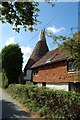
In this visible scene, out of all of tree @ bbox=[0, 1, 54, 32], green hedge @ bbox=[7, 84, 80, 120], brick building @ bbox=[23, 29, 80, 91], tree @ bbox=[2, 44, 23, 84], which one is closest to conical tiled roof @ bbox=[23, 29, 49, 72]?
tree @ bbox=[2, 44, 23, 84]

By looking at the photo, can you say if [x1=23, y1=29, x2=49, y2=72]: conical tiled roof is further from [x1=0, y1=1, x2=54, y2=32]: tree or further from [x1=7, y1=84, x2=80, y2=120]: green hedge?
[x1=0, y1=1, x2=54, y2=32]: tree

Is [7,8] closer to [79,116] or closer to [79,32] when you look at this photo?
[79,32]

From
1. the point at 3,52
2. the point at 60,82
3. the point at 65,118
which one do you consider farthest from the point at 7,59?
the point at 65,118

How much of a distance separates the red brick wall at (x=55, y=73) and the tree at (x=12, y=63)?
23.0 ft

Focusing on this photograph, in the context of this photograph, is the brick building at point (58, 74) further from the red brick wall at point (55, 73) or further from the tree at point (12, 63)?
the tree at point (12, 63)

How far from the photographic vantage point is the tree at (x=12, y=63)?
133ft

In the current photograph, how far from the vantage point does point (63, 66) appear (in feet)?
87.2

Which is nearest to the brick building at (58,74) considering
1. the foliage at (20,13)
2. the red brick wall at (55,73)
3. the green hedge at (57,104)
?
the red brick wall at (55,73)

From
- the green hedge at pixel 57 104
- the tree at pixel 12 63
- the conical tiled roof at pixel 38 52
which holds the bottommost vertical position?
the green hedge at pixel 57 104

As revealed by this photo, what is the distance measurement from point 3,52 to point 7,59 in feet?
4.98

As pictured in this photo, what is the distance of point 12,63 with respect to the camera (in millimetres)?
40750

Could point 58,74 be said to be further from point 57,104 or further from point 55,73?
point 57,104

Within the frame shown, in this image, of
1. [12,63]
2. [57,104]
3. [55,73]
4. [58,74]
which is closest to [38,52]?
[12,63]

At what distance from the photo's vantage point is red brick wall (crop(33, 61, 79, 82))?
2603cm
